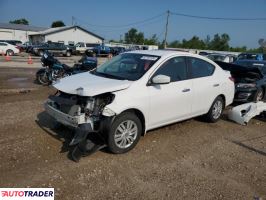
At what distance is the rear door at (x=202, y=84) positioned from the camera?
6.14 m

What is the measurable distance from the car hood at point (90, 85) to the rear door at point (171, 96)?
609 millimetres

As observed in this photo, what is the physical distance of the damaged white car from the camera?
15.5 ft

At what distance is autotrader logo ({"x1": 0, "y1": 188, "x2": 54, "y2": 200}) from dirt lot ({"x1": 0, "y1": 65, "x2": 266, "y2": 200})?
15 cm

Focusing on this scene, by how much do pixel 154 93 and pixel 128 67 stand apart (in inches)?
32.4

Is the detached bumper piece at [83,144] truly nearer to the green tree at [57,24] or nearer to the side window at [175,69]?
the side window at [175,69]

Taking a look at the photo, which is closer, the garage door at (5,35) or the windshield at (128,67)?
the windshield at (128,67)

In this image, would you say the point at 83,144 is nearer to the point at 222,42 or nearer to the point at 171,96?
the point at 171,96

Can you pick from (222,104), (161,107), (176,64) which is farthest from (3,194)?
(222,104)

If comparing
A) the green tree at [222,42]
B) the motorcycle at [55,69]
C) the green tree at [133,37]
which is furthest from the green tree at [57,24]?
the motorcycle at [55,69]

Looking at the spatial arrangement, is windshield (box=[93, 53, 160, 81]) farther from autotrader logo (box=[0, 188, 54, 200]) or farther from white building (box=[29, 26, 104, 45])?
white building (box=[29, 26, 104, 45])

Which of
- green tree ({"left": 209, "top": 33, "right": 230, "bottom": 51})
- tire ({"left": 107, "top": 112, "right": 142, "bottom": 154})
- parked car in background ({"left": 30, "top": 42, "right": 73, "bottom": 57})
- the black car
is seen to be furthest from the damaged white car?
green tree ({"left": 209, "top": 33, "right": 230, "bottom": 51})

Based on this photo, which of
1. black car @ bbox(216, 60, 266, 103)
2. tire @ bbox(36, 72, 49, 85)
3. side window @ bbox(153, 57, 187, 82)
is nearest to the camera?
side window @ bbox(153, 57, 187, 82)

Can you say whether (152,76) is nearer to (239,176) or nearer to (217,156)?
(217,156)

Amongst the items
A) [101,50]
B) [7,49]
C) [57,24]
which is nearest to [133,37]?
[57,24]
